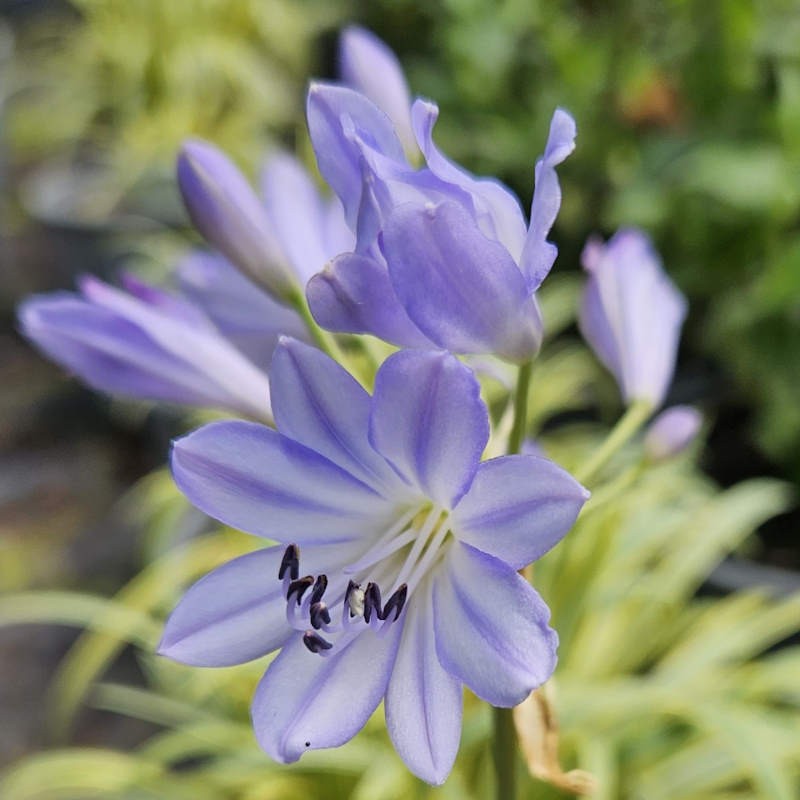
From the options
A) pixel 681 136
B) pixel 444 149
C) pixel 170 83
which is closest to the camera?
pixel 681 136

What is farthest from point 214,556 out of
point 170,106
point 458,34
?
point 170,106

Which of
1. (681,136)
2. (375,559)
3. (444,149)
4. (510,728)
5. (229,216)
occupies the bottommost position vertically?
(444,149)

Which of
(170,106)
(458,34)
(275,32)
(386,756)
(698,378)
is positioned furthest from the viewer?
(275,32)

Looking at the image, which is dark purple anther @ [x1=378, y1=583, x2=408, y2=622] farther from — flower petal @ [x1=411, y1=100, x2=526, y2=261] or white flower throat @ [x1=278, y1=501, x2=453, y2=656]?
flower petal @ [x1=411, y1=100, x2=526, y2=261]

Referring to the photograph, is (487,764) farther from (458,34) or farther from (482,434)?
(458,34)

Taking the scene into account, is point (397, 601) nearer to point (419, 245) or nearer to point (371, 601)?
point (371, 601)

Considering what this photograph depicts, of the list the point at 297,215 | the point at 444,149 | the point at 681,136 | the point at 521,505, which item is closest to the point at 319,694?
the point at 521,505

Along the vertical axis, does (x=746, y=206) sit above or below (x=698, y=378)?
above
